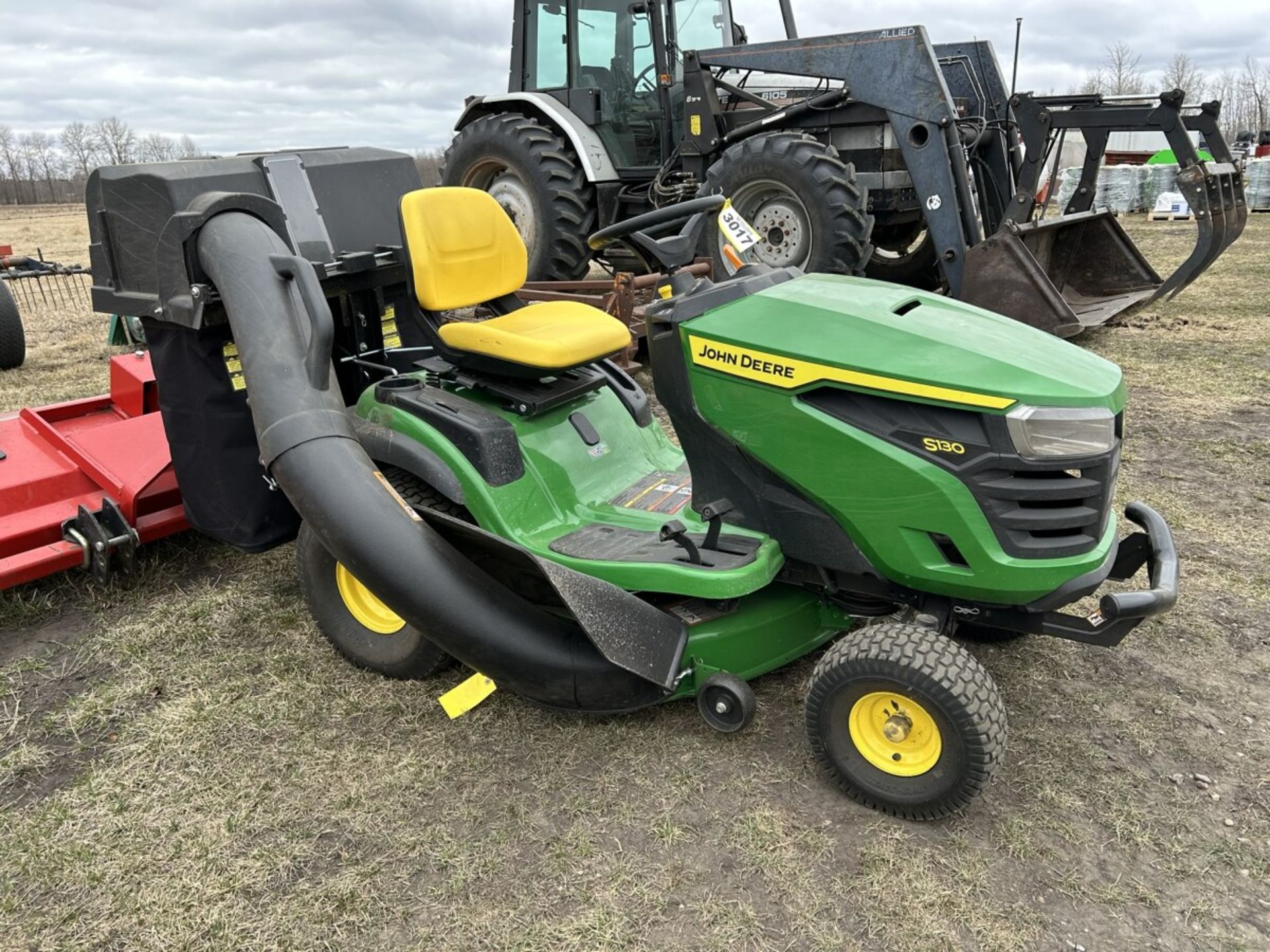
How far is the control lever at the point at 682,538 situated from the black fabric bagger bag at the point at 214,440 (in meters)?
1.42

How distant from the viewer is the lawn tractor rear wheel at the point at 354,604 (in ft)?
9.41

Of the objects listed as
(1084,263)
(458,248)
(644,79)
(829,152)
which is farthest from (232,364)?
(1084,263)

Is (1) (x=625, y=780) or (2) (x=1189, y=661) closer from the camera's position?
(1) (x=625, y=780)

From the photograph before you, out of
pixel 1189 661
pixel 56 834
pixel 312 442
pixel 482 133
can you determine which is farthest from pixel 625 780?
pixel 482 133

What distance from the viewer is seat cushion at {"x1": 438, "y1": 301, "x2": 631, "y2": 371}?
285 cm

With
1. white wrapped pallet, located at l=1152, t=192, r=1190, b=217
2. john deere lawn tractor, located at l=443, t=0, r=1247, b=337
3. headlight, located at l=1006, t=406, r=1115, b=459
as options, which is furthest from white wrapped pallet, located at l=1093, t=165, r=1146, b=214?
headlight, located at l=1006, t=406, r=1115, b=459

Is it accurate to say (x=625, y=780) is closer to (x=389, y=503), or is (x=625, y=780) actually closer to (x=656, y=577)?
(x=656, y=577)

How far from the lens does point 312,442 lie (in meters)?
2.38

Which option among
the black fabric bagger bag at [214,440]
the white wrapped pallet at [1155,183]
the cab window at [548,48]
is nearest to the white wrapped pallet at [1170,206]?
the white wrapped pallet at [1155,183]

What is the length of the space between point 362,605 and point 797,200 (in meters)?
3.96

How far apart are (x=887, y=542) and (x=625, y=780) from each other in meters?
0.89

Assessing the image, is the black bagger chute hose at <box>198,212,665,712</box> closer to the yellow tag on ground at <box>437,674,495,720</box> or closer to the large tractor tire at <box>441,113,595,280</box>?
the yellow tag on ground at <box>437,674,495,720</box>

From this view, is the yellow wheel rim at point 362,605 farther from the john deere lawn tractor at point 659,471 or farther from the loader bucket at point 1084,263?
the loader bucket at point 1084,263

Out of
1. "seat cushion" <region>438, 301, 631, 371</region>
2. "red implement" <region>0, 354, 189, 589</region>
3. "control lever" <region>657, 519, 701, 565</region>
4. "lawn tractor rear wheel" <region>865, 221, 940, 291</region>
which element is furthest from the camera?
"lawn tractor rear wheel" <region>865, 221, 940, 291</region>
